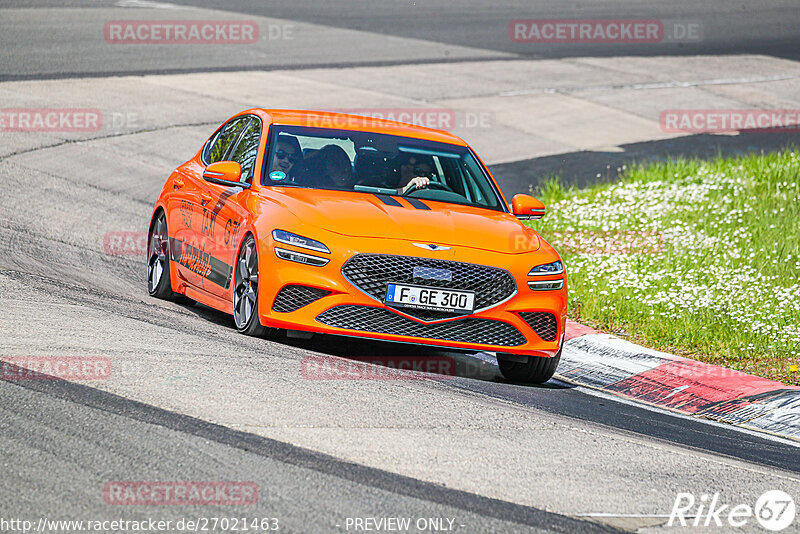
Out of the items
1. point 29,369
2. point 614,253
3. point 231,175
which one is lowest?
point 614,253

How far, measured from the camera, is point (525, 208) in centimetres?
876

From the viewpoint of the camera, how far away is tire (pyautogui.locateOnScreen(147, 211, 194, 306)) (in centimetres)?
952

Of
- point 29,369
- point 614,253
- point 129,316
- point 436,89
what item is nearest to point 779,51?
point 436,89

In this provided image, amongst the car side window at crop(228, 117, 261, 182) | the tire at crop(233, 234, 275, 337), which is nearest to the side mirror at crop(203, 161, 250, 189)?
the car side window at crop(228, 117, 261, 182)

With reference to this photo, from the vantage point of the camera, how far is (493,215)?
337 inches

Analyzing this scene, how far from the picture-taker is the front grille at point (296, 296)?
7438 millimetres

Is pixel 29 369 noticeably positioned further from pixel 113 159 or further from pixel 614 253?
pixel 113 159

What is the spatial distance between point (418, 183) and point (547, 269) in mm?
1339

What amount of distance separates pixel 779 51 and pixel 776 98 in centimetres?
605

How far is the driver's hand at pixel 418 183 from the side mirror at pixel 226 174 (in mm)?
1182

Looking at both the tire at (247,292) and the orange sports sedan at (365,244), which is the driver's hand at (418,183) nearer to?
the orange sports sedan at (365,244)

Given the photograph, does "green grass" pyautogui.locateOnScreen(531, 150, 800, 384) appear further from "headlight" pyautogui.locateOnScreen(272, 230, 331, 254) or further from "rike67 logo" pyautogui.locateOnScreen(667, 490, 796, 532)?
"rike67 logo" pyautogui.locateOnScreen(667, 490, 796, 532)

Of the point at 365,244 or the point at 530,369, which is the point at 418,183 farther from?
the point at 530,369

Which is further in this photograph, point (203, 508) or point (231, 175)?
point (231, 175)
